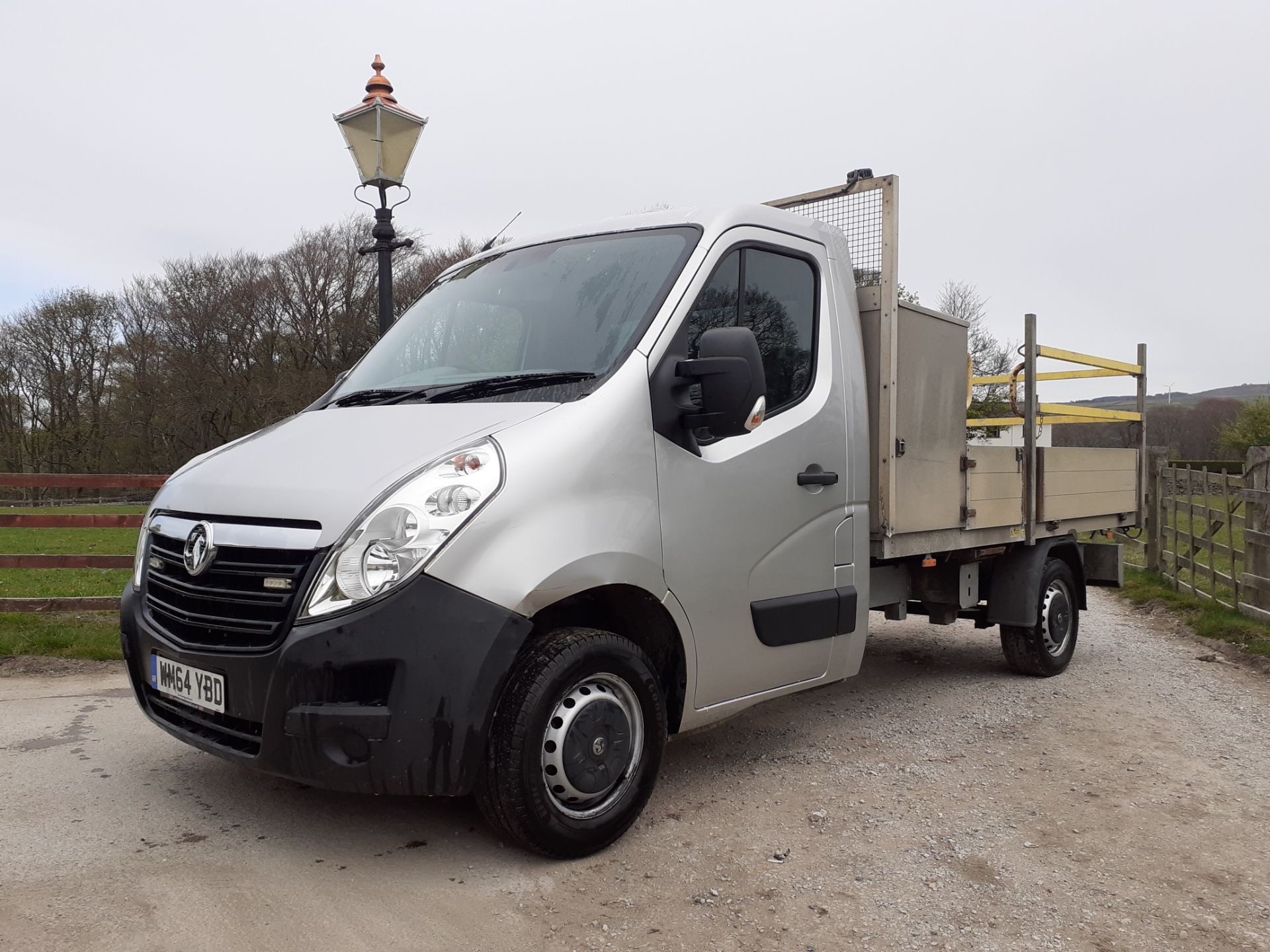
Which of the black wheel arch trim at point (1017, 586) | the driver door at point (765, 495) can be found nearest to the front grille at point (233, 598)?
the driver door at point (765, 495)

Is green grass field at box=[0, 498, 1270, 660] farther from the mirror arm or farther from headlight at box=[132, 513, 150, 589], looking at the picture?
the mirror arm

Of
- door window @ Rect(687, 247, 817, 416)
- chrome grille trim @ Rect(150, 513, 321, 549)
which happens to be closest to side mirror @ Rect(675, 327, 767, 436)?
door window @ Rect(687, 247, 817, 416)

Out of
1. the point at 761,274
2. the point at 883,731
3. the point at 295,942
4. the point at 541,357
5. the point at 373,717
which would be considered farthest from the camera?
the point at 883,731

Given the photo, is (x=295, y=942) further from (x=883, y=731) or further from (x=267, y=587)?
(x=883, y=731)

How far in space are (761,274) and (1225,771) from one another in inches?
121

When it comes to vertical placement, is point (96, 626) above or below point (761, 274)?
below

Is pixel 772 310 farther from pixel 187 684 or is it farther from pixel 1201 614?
pixel 1201 614

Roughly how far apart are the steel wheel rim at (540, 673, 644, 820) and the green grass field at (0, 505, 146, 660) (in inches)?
173

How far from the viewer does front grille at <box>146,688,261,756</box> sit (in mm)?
3152

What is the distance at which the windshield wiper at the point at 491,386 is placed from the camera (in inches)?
145

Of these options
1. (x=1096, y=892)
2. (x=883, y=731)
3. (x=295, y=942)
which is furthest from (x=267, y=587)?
(x=883, y=731)

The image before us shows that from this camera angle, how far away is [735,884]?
3.26 metres

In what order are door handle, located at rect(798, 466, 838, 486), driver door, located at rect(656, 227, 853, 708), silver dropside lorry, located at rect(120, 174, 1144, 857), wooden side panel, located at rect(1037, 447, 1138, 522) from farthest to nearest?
wooden side panel, located at rect(1037, 447, 1138, 522) → door handle, located at rect(798, 466, 838, 486) → driver door, located at rect(656, 227, 853, 708) → silver dropside lorry, located at rect(120, 174, 1144, 857)

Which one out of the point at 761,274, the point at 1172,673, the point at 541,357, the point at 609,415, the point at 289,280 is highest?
the point at 289,280
